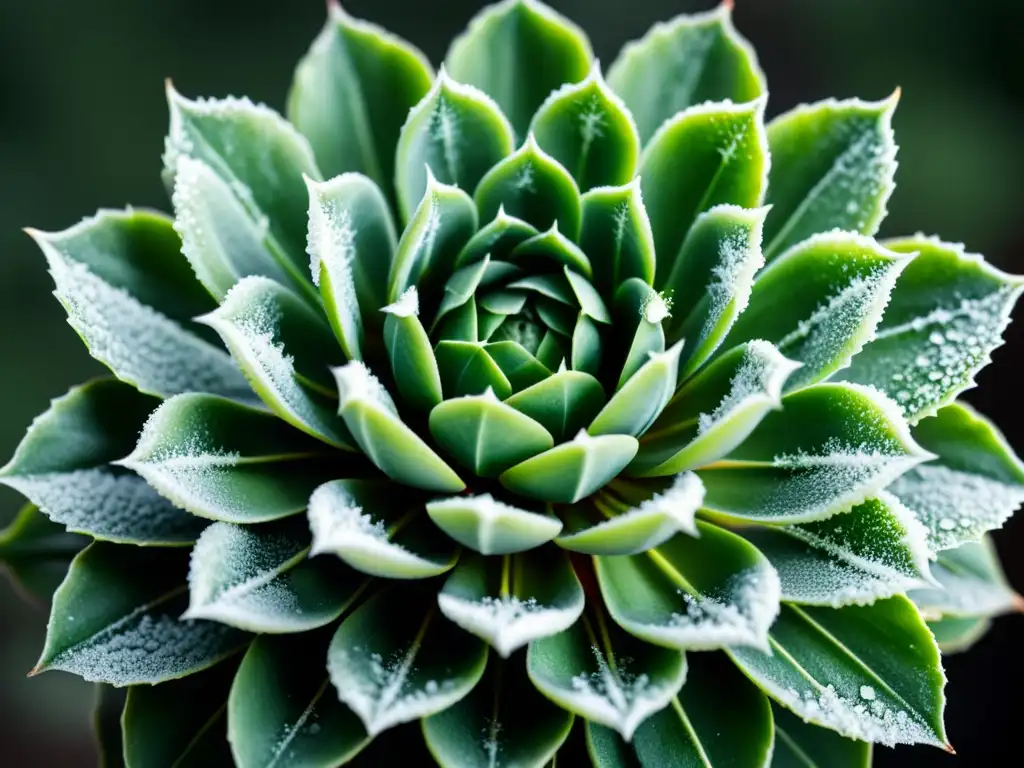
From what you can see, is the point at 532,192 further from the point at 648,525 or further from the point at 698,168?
the point at 648,525

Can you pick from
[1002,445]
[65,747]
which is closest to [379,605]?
[1002,445]

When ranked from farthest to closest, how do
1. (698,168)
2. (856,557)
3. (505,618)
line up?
(698,168), (856,557), (505,618)

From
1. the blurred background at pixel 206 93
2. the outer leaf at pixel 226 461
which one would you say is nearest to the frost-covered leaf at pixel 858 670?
the outer leaf at pixel 226 461

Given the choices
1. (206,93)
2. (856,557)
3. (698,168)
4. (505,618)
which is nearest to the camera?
(505,618)

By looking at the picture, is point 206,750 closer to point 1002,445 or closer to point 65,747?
point 1002,445

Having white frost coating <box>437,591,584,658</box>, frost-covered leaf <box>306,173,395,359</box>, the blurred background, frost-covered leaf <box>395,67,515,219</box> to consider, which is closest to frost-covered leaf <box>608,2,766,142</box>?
frost-covered leaf <box>395,67,515,219</box>

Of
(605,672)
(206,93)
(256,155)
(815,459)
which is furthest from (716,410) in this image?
(206,93)
